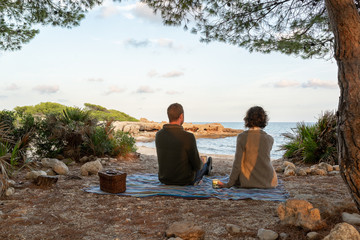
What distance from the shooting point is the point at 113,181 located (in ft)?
12.8

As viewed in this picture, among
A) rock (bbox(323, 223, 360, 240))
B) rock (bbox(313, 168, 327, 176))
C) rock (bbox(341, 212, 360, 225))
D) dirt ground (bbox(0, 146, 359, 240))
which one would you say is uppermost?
rock (bbox(323, 223, 360, 240))

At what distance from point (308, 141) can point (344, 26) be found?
5272 millimetres

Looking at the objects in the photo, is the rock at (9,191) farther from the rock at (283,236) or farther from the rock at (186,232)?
the rock at (283,236)

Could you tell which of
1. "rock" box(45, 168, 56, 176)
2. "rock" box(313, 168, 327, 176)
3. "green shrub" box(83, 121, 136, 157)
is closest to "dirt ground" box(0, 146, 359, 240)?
"rock" box(45, 168, 56, 176)

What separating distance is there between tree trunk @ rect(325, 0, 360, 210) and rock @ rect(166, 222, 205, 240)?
1336 mm

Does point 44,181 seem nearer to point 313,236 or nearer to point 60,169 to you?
point 60,169

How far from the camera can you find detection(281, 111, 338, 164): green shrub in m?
6.99

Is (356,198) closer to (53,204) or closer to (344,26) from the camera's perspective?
(344,26)

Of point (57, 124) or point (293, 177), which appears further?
point (57, 124)

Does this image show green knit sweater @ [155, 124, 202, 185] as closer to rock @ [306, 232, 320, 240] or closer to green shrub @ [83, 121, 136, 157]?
rock @ [306, 232, 320, 240]

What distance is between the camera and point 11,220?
2871 millimetres

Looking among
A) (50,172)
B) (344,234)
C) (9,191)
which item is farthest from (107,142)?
(344,234)

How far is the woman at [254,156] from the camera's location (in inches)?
163

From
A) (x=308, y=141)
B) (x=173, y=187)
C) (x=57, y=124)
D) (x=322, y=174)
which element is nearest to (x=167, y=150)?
(x=173, y=187)
